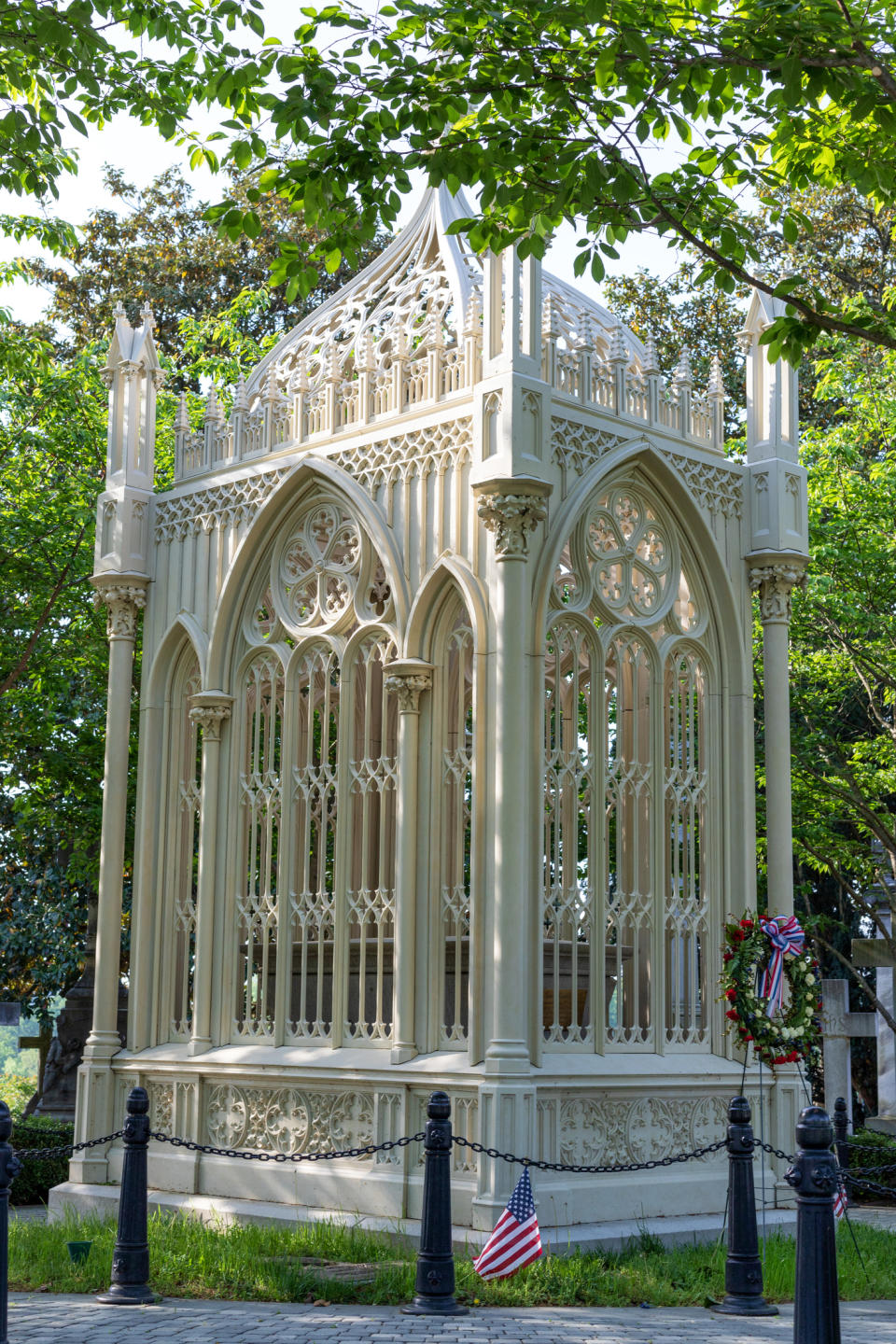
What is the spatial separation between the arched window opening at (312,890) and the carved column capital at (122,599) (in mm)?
2136

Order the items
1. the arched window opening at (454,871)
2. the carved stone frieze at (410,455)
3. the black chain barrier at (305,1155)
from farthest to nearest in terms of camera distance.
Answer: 1. the carved stone frieze at (410,455)
2. the arched window opening at (454,871)
3. the black chain barrier at (305,1155)

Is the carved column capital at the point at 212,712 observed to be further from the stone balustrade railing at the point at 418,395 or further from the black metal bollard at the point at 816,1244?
the black metal bollard at the point at 816,1244

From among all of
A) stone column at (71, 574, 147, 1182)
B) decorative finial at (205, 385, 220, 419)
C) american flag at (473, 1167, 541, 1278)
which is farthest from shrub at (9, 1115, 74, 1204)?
american flag at (473, 1167, 541, 1278)

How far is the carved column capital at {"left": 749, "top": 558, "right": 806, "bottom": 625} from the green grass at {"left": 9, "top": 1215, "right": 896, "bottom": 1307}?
5.20 m

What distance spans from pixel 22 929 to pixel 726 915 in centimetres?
1278

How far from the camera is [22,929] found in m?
22.4

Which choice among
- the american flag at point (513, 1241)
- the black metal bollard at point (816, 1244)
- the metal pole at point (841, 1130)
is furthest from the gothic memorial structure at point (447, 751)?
the black metal bollard at point (816, 1244)

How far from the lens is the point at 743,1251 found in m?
9.23

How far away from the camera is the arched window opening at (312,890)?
12.7 metres

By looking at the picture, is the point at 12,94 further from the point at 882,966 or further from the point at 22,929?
the point at 882,966

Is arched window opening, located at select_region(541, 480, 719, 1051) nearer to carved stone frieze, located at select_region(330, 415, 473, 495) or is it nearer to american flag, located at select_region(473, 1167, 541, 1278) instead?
carved stone frieze, located at select_region(330, 415, 473, 495)

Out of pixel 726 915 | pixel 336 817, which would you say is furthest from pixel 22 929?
pixel 726 915

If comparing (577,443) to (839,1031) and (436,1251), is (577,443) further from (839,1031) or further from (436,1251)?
(839,1031)

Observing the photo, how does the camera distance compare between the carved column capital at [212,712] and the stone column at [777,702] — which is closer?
the stone column at [777,702]
